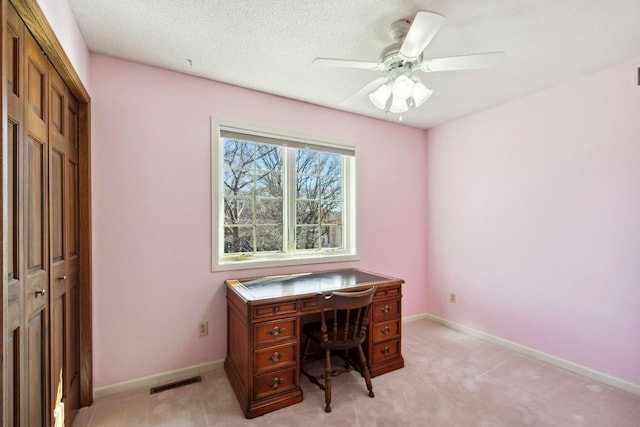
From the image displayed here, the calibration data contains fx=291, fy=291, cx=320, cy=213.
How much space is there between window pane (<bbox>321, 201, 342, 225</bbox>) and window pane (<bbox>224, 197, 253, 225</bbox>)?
0.80m

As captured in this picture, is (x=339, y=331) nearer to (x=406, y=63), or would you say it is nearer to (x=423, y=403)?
(x=423, y=403)

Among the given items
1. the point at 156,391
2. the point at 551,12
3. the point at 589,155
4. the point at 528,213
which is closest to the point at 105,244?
the point at 156,391

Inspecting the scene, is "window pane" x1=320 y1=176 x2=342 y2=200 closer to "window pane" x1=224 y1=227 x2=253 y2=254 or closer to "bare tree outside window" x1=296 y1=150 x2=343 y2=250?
"bare tree outside window" x1=296 y1=150 x2=343 y2=250

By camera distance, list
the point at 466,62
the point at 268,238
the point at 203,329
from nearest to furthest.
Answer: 1. the point at 466,62
2. the point at 203,329
3. the point at 268,238

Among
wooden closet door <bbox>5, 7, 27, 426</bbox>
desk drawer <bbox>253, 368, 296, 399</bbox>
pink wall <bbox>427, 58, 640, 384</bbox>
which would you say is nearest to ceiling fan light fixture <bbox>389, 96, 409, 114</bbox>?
pink wall <bbox>427, 58, 640, 384</bbox>

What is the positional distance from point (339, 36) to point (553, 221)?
2363 mm

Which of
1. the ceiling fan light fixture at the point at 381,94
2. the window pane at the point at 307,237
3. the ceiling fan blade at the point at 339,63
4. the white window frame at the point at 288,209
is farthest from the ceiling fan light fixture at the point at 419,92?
the window pane at the point at 307,237

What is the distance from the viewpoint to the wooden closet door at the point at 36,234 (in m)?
1.20

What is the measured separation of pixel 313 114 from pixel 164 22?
4.88ft

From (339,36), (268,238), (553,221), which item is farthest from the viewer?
(268,238)

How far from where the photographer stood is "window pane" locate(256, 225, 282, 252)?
9.03 feet

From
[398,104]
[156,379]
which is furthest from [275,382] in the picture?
[398,104]

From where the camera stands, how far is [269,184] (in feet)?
9.21

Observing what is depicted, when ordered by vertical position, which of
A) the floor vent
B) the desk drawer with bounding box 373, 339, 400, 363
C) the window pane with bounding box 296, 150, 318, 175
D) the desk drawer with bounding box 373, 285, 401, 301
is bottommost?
the floor vent
